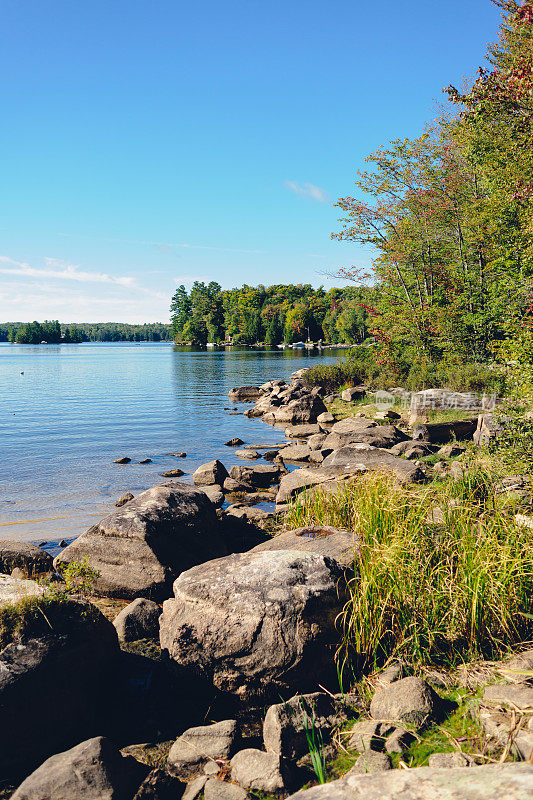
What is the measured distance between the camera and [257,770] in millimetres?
3895

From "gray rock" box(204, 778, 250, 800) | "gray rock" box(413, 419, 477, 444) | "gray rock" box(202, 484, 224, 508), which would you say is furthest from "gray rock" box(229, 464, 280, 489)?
"gray rock" box(204, 778, 250, 800)

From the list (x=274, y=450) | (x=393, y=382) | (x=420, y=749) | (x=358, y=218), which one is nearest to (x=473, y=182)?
(x=358, y=218)

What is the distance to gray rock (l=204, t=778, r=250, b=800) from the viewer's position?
12.1 ft

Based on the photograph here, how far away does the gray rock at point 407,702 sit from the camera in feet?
13.8

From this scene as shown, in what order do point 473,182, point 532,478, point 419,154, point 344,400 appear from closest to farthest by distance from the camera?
1. point 532,478
2. point 473,182
3. point 419,154
4. point 344,400

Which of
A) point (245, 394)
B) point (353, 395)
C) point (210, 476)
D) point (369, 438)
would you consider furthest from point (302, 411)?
point (245, 394)

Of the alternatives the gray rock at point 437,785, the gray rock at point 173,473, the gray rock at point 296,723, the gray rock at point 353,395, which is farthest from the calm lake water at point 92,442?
the gray rock at point 437,785

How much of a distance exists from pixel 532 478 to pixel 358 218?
21.0 m

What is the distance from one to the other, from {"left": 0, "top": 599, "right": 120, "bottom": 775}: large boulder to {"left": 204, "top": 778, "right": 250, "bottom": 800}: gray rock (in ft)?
4.91

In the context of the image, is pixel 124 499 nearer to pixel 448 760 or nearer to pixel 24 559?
pixel 24 559

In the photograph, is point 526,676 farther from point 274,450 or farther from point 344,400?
point 344,400

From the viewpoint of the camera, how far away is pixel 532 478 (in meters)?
7.12

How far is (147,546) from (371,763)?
4.49 metres

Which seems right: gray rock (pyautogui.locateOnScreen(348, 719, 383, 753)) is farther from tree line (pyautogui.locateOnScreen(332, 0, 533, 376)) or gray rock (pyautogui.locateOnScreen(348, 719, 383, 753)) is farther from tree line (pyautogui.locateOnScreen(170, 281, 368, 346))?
tree line (pyautogui.locateOnScreen(170, 281, 368, 346))
